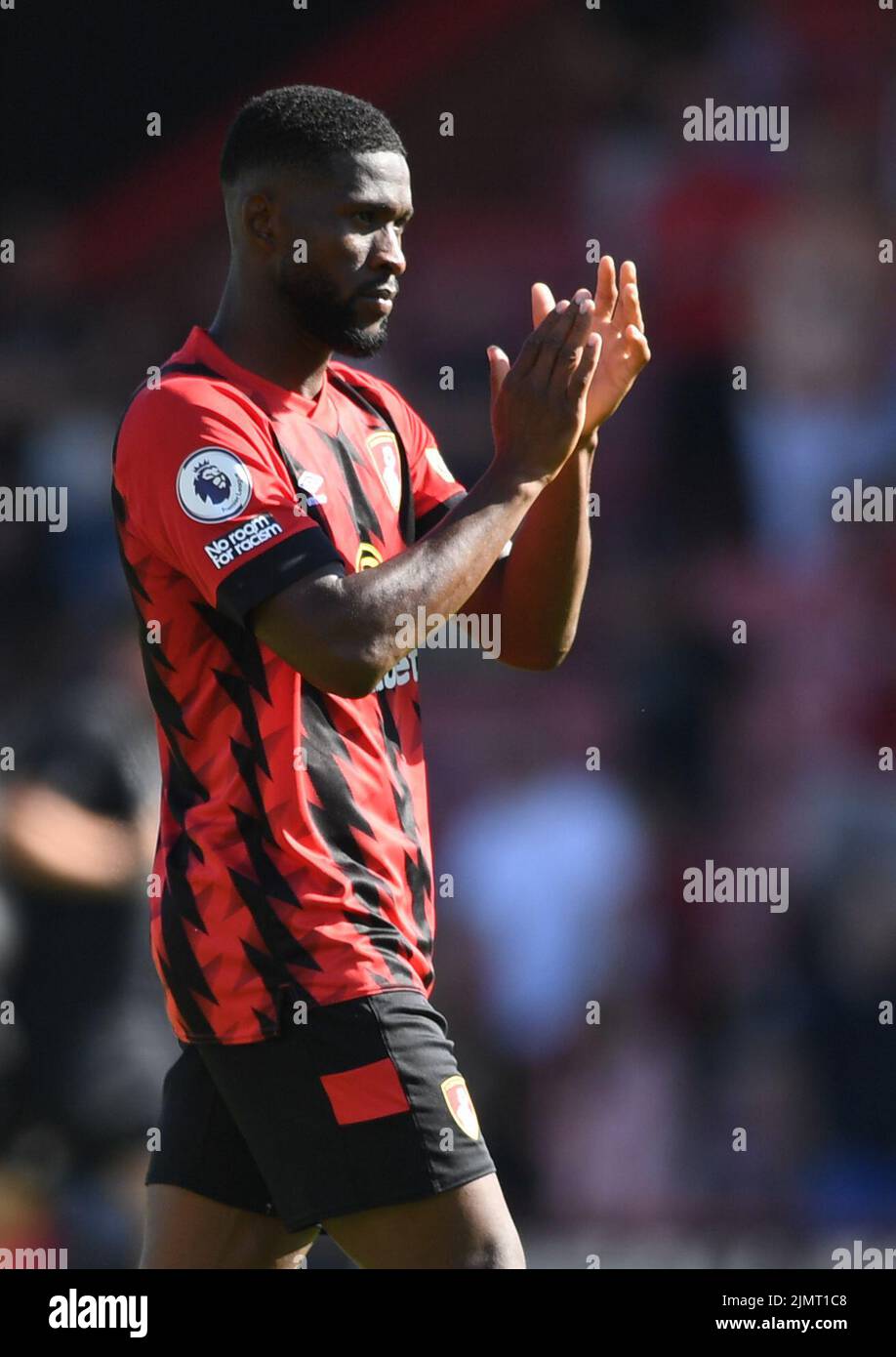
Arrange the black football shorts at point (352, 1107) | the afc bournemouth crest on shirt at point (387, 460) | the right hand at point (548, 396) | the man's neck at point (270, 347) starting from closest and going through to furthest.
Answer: the black football shorts at point (352, 1107) < the right hand at point (548, 396) < the man's neck at point (270, 347) < the afc bournemouth crest on shirt at point (387, 460)

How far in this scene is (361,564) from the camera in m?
2.73

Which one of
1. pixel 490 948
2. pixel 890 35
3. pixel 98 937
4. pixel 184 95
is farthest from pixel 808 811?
pixel 184 95

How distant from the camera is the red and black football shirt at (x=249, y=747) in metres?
2.54

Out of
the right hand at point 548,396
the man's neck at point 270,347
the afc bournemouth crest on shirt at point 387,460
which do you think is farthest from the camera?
the afc bournemouth crest on shirt at point 387,460

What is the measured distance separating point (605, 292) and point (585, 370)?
0.80ft

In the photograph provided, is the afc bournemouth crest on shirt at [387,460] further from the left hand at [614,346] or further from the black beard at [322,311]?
the left hand at [614,346]

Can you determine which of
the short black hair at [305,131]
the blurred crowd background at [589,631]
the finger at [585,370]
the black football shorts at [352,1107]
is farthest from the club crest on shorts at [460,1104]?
the blurred crowd background at [589,631]

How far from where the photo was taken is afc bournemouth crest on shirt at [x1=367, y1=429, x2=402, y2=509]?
2.89 meters

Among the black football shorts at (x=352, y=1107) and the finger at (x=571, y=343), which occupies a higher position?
the finger at (x=571, y=343)

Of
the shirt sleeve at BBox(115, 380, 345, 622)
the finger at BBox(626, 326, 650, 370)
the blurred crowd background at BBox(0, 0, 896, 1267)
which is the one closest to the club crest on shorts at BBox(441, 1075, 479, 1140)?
the shirt sleeve at BBox(115, 380, 345, 622)

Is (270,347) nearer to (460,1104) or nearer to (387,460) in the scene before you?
(387,460)

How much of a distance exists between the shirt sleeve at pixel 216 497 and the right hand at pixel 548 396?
290 mm

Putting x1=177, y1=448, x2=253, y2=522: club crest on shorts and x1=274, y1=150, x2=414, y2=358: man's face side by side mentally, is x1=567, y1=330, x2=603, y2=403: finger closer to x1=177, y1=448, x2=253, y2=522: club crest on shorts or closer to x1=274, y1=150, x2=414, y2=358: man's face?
x1=274, y1=150, x2=414, y2=358: man's face

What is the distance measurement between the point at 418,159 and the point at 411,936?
381cm
